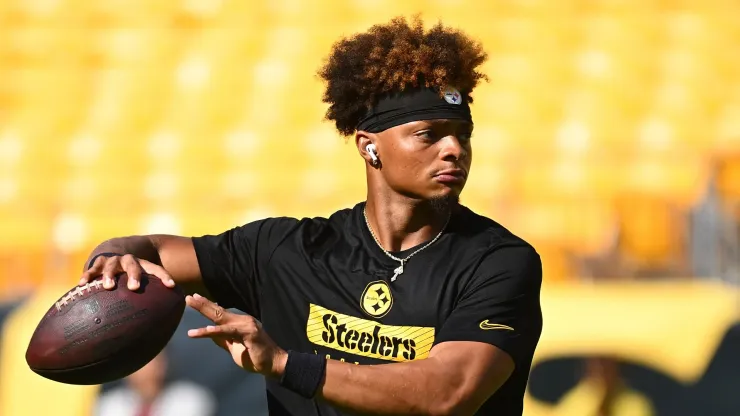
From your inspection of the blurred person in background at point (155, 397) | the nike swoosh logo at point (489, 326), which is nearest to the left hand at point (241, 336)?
the nike swoosh logo at point (489, 326)

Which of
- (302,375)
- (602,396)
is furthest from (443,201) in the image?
(602,396)

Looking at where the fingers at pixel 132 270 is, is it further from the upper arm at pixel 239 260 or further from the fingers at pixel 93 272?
the upper arm at pixel 239 260

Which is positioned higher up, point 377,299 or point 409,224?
point 409,224

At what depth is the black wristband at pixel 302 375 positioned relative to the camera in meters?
3.01

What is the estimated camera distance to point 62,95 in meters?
10.8

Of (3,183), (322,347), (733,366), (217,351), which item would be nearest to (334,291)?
(322,347)

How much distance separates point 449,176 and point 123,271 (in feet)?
3.31

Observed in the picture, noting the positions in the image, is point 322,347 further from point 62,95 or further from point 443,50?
point 62,95

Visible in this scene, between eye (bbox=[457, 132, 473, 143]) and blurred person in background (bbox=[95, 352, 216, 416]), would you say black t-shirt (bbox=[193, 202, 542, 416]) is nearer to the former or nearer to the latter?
eye (bbox=[457, 132, 473, 143])

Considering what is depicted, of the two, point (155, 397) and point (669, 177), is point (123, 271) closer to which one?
point (155, 397)

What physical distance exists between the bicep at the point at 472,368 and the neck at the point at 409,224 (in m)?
0.53

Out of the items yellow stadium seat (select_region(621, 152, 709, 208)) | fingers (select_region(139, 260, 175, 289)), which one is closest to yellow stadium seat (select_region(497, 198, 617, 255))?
yellow stadium seat (select_region(621, 152, 709, 208))

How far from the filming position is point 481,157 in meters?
9.25

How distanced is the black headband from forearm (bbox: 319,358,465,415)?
83 centimetres
